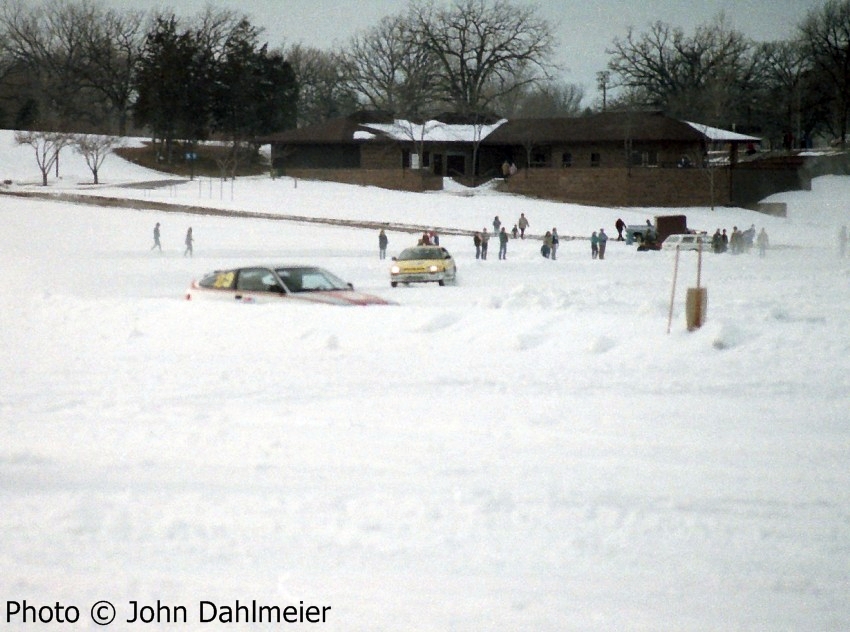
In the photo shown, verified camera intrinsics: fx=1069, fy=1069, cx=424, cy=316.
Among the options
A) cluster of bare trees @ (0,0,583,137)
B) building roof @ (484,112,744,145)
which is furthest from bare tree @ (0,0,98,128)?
building roof @ (484,112,744,145)

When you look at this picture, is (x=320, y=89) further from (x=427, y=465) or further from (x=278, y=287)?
(x=427, y=465)

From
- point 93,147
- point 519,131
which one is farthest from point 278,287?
point 519,131

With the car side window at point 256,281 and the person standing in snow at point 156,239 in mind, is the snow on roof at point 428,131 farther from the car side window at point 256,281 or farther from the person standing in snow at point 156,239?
the car side window at point 256,281

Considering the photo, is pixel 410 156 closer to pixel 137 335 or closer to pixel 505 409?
pixel 137 335

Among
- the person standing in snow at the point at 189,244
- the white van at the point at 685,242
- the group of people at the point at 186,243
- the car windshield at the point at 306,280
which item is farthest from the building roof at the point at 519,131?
the car windshield at the point at 306,280

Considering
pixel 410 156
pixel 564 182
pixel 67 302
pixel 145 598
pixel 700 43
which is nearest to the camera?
pixel 145 598

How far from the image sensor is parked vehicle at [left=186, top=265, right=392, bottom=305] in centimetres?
1684

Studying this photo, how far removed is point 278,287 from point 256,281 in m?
0.48

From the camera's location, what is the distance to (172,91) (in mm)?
75312

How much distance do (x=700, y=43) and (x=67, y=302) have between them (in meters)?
73.8

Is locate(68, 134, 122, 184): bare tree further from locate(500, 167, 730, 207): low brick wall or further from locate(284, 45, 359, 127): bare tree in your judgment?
locate(500, 167, 730, 207): low brick wall

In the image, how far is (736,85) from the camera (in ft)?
267

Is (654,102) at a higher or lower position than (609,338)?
higher

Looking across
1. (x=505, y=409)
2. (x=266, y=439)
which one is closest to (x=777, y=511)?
(x=505, y=409)
